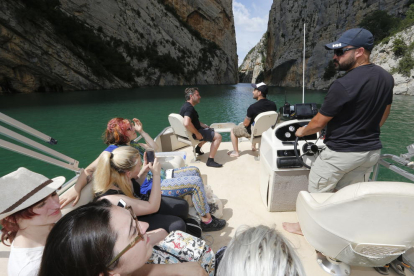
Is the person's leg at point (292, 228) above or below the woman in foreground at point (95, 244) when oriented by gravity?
below

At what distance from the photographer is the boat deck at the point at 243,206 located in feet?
5.62

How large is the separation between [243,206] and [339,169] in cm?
127

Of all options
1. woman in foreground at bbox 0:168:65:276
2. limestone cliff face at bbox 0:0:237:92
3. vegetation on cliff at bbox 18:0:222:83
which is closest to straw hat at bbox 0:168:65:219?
woman in foreground at bbox 0:168:65:276

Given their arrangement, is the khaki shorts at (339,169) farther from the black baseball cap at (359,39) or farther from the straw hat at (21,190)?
the straw hat at (21,190)

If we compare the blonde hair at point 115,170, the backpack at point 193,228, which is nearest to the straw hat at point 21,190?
the blonde hair at point 115,170

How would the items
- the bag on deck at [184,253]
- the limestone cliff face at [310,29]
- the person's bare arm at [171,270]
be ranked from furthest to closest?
the limestone cliff face at [310,29]
the bag on deck at [184,253]
the person's bare arm at [171,270]

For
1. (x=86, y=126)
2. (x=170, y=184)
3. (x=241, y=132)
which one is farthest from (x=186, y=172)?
(x=86, y=126)

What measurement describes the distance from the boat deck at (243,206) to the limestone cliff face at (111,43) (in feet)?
84.7

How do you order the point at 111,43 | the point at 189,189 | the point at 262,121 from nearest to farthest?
the point at 189,189, the point at 262,121, the point at 111,43

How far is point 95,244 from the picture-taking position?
2.29 feet

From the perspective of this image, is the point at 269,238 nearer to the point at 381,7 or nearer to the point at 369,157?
the point at 369,157

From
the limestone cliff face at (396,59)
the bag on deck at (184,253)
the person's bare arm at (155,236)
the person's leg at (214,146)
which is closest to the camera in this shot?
the bag on deck at (184,253)

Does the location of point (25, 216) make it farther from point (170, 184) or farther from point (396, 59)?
point (396, 59)


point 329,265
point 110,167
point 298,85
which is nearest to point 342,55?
point 329,265
